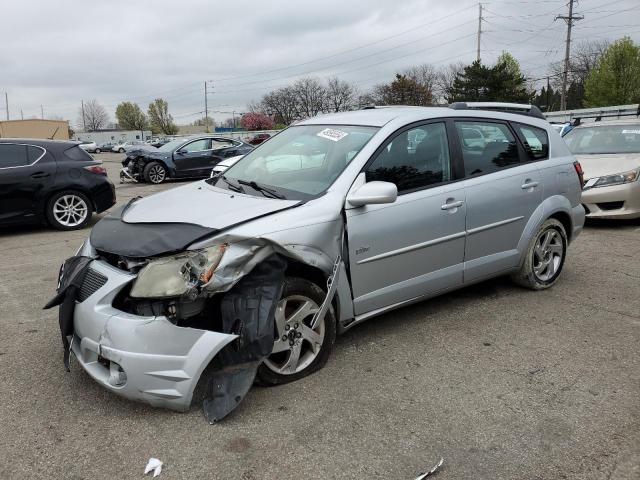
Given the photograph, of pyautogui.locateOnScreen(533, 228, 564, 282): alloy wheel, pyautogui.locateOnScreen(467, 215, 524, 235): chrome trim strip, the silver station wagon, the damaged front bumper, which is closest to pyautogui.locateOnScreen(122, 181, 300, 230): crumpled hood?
the silver station wagon

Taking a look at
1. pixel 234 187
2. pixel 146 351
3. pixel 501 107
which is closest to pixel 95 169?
pixel 234 187

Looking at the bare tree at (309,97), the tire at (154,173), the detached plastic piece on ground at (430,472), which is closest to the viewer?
the detached plastic piece on ground at (430,472)

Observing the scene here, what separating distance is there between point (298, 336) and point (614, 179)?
6590mm

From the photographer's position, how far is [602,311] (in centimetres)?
453

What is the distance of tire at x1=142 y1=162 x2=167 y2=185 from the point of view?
1631cm

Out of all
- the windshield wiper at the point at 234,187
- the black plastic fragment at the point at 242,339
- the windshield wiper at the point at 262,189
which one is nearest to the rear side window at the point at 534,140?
the windshield wiper at the point at 262,189

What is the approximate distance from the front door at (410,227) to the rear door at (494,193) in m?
0.15

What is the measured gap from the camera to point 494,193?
4316 mm

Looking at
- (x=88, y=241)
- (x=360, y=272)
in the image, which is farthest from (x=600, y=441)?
(x=88, y=241)

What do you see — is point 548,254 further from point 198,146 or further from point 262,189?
point 198,146

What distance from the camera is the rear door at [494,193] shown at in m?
4.22

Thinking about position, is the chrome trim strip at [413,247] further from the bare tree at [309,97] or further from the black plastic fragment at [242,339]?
the bare tree at [309,97]

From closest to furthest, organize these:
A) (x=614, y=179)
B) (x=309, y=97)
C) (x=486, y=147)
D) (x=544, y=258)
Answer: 1. (x=486, y=147)
2. (x=544, y=258)
3. (x=614, y=179)
4. (x=309, y=97)

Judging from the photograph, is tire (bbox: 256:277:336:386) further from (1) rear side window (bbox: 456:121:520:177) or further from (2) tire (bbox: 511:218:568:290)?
(2) tire (bbox: 511:218:568:290)
